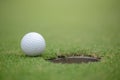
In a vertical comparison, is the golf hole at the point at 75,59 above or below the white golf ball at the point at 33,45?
below

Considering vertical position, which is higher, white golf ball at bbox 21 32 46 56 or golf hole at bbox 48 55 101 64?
white golf ball at bbox 21 32 46 56

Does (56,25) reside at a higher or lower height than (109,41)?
higher

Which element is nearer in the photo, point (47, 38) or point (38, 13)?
point (47, 38)

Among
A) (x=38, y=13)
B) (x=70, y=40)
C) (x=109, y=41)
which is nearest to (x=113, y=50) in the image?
(x=109, y=41)

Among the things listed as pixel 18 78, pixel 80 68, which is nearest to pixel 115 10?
pixel 80 68

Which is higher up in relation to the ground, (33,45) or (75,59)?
(33,45)

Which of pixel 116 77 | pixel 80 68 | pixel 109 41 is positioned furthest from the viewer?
pixel 109 41

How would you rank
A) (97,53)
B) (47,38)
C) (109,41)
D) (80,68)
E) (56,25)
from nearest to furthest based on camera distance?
(80,68) < (97,53) < (109,41) < (47,38) < (56,25)

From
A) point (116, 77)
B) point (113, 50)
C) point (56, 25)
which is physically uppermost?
point (56, 25)

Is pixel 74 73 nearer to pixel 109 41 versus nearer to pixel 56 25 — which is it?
pixel 109 41
